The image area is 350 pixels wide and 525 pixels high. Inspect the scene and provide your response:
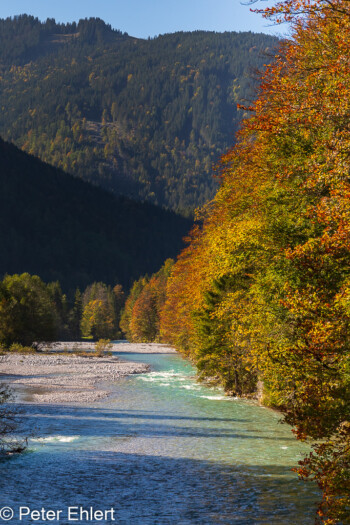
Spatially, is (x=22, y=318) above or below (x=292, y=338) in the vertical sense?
below

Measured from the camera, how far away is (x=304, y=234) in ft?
68.5

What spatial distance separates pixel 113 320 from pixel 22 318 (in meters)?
109

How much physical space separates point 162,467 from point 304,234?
1041 cm

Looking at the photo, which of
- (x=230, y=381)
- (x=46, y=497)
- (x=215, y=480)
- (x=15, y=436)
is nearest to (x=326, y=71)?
(x=215, y=480)

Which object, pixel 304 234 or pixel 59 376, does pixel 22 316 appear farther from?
pixel 304 234

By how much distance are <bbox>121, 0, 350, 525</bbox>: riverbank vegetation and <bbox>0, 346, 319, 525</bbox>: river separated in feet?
5.45

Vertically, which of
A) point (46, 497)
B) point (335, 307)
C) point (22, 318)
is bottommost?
point (22, 318)

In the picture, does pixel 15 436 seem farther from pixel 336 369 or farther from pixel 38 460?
pixel 336 369

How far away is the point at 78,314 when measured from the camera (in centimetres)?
17700

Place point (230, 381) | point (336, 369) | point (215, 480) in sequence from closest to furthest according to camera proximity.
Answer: point (336, 369) → point (215, 480) → point (230, 381)

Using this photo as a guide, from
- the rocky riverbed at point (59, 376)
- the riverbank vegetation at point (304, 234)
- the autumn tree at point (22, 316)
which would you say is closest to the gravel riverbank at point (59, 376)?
the rocky riverbed at point (59, 376)

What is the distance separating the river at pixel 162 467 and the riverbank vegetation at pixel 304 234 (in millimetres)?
1662

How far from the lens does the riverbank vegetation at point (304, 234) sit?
13297mm

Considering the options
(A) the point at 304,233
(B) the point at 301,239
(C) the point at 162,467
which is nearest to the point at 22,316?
(C) the point at 162,467
